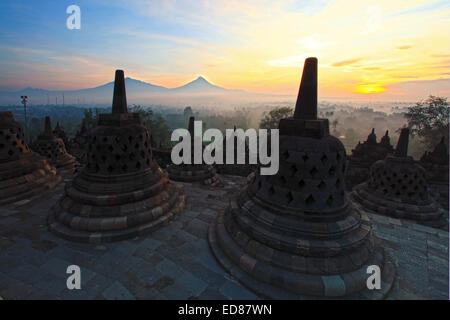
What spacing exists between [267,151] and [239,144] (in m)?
13.0

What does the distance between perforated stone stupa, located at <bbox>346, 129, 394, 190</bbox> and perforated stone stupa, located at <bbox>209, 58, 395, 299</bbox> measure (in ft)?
35.4

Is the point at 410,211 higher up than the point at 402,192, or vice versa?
the point at 402,192

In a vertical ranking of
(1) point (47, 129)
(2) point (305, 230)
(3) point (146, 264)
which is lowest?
(3) point (146, 264)

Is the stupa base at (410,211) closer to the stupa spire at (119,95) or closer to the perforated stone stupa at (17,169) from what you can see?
the stupa spire at (119,95)

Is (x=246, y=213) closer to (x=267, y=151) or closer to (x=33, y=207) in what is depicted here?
(x=267, y=151)

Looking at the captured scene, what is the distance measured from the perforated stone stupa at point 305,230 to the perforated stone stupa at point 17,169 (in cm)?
855

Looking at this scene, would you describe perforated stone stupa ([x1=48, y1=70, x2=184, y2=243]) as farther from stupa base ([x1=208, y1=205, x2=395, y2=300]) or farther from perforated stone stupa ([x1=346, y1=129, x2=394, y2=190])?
perforated stone stupa ([x1=346, y1=129, x2=394, y2=190])

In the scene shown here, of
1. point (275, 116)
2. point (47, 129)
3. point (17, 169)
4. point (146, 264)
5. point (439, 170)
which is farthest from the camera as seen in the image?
point (275, 116)

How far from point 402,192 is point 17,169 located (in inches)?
666

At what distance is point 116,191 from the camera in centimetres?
686

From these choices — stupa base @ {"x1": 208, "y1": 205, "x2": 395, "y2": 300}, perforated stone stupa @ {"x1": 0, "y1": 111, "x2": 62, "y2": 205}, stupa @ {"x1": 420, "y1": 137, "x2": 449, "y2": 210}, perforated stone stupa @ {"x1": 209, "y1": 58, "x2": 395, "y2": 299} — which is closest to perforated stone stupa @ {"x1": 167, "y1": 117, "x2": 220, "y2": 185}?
perforated stone stupa @ {"x1": 0, "y1": 111, "x2": 62, "y2": 205}

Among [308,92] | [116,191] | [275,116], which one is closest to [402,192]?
[308,92]

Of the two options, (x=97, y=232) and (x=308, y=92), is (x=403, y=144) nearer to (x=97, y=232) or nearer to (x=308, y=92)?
(x=308, y=92)

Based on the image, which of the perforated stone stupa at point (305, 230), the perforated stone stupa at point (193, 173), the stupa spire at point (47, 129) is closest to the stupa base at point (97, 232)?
the perforated stone stupa at point (305, 230)
